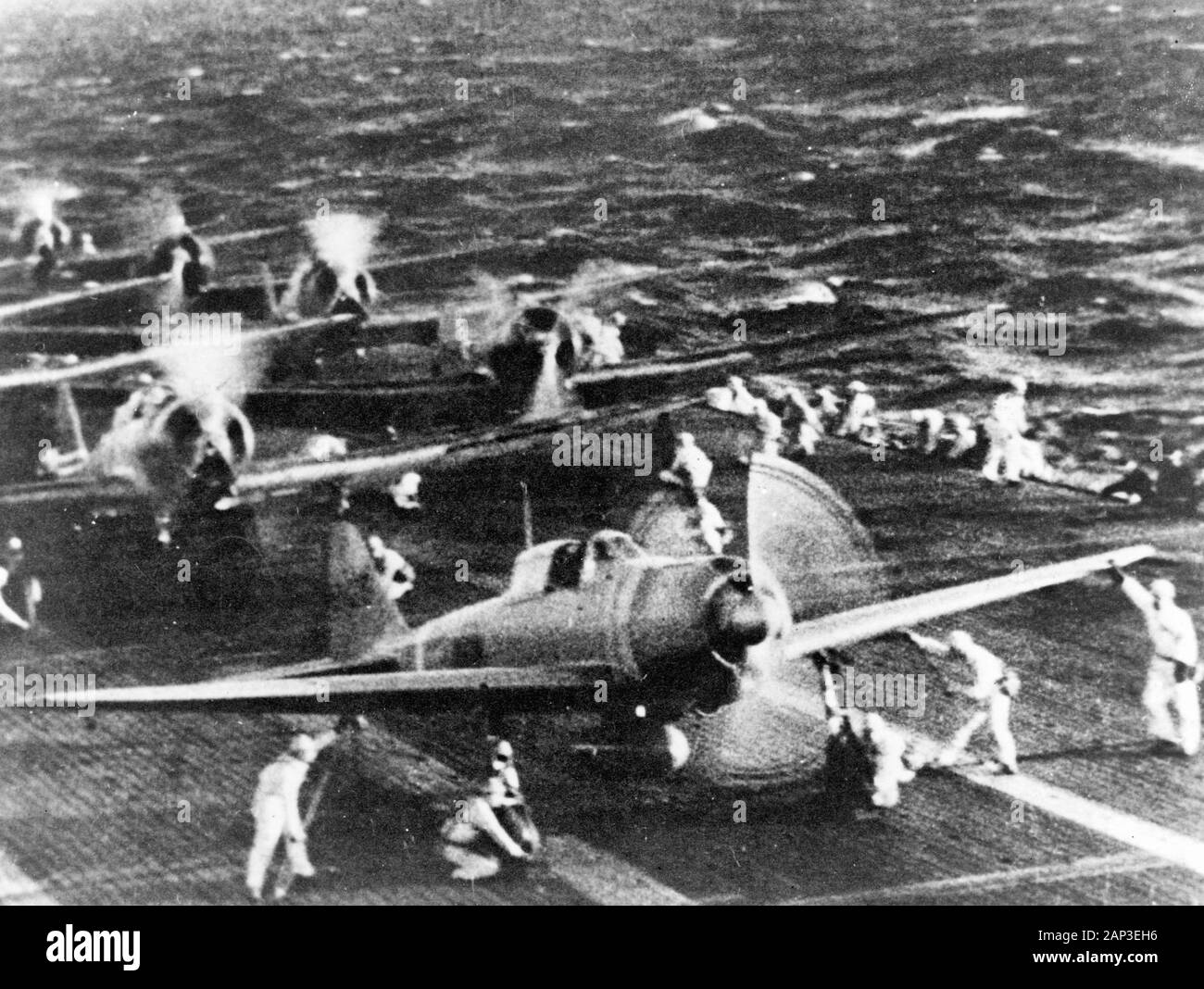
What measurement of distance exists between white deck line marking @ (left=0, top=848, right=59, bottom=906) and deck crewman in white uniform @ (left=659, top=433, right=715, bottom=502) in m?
4.42

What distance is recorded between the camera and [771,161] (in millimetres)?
7414

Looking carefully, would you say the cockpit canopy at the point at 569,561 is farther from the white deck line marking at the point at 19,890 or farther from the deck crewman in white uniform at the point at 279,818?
the white deck line marking at the point at 19,890

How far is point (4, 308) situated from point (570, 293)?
3651 millimetres

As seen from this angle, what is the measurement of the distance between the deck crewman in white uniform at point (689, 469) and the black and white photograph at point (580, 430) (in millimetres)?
34

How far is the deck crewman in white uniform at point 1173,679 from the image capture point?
6926 millimetres

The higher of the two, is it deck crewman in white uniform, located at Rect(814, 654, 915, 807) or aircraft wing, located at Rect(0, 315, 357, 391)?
aircraft wing, located at Rect(0, 315, 357, 391)

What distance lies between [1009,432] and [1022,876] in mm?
2711

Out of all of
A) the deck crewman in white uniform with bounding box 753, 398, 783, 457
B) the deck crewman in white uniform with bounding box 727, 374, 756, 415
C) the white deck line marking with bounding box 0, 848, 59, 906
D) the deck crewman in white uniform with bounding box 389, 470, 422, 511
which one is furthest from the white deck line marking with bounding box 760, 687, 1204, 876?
the white deck line marking with bounding box 0, 848, 59, 906

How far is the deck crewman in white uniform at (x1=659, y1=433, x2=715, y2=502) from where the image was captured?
729 centimetres

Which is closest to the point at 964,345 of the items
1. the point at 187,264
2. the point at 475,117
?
the point at 475,117

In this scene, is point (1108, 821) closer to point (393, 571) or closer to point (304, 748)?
point (393, 571)

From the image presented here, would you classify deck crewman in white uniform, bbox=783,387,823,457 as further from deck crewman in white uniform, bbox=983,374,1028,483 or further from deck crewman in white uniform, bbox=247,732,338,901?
deck crewman in white uniform, bbox=247,732,338,901

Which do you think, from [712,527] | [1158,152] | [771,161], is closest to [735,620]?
[712,527]

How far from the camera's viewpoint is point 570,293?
24.7ft
